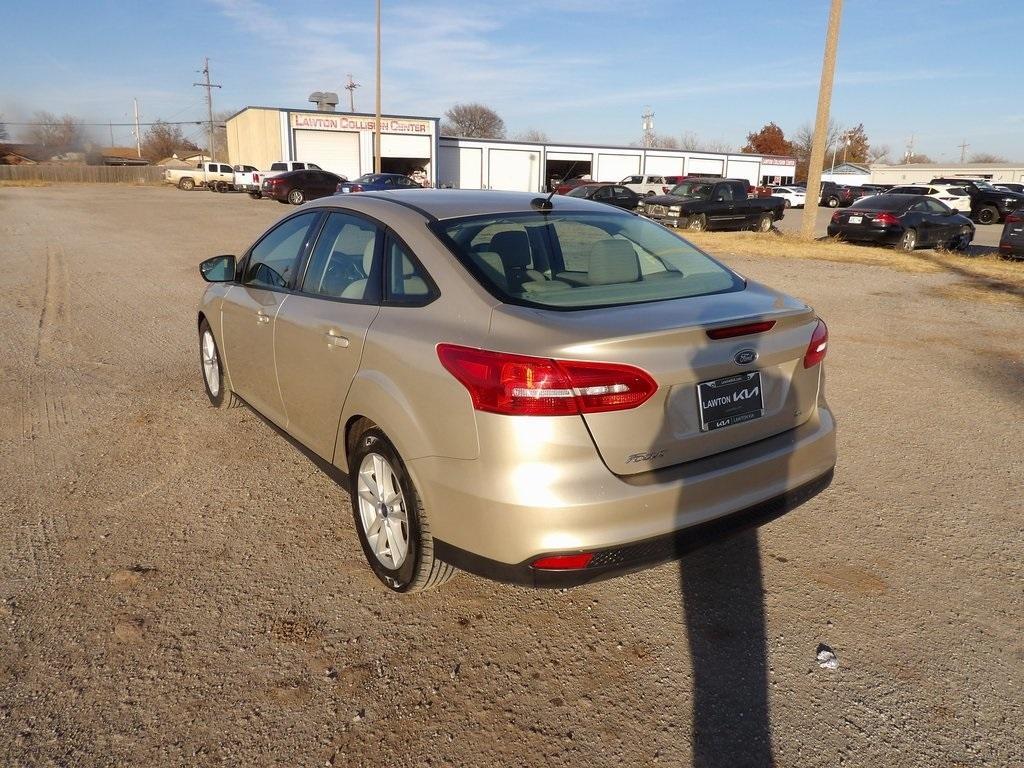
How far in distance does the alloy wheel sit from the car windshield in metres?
20.8

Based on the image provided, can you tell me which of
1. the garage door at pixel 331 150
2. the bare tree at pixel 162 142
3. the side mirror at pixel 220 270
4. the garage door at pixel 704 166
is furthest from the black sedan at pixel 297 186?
the bare tree at pixel 162 142

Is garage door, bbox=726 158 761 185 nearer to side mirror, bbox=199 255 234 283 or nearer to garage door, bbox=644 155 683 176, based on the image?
garage door, bbox=644 155 683 176

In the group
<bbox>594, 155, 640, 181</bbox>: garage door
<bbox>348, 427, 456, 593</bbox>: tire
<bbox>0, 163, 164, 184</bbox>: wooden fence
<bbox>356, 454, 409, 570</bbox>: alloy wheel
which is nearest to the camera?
<bbox>348, 427, 456, 593</bbox>: tire

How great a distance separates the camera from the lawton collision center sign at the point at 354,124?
47.7 m

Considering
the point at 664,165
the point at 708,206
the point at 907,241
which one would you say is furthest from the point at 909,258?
the point at 664,165

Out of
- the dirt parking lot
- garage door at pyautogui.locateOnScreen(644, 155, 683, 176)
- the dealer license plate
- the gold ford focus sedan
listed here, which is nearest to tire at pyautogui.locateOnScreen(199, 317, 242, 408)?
the dirt parking lot

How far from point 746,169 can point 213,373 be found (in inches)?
2767

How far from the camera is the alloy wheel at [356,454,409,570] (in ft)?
9.89

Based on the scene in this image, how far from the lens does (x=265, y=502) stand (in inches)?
158

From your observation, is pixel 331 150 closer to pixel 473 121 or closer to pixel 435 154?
pixel 435 154

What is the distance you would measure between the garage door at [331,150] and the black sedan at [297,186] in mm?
15195

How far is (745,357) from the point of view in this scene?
9.03 ft

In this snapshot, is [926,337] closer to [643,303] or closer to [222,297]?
[643,303]

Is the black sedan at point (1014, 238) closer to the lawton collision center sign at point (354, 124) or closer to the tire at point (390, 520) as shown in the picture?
the tire at point (390, 520)
